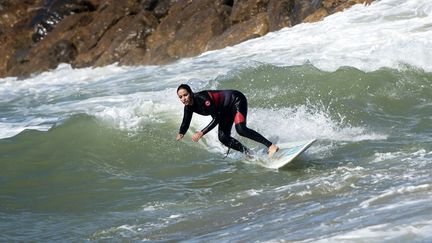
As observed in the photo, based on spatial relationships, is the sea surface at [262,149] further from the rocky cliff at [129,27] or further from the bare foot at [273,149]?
the rocky cliff at [129,27]

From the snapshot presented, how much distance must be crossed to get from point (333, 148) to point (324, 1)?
1082 centimetres

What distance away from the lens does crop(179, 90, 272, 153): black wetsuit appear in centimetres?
896

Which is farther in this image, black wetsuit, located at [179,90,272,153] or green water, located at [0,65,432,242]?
black wetsuit, located at [179,90,272,153]

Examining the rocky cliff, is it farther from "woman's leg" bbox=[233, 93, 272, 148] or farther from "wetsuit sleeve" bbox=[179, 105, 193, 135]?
"wetsuit sleeve" bbox=[179, 105, 193, 135]

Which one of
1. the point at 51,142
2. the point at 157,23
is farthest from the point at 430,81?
the point at 157,23

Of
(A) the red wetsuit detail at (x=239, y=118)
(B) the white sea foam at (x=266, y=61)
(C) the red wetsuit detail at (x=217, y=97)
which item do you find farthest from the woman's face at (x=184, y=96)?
(B) the white sea foam at (x=266, y=61)

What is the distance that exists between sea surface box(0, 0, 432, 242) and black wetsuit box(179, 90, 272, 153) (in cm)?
47

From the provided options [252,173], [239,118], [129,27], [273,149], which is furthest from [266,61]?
[129,27]

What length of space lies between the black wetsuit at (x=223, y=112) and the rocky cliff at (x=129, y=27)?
1068 cm

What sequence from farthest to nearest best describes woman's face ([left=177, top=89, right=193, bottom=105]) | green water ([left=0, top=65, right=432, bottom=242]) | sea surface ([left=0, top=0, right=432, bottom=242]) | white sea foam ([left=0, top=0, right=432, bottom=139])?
white sea foam ([left=0, top=0, right=432, bottom=139]), woman's face ([left=177, top=89, right=193, bottom=105]), sea surface ([left=0, top=0, right=432, bottom=242]), green water ([left=0, top=65, right=432, bottom=242])

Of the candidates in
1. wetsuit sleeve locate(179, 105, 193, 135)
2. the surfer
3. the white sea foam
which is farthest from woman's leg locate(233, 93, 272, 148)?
the white sea foam

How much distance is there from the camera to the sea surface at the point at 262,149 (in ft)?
21.2

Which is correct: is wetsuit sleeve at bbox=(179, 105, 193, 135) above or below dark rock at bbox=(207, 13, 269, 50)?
below

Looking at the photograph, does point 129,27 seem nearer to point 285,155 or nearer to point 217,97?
point 217,97
